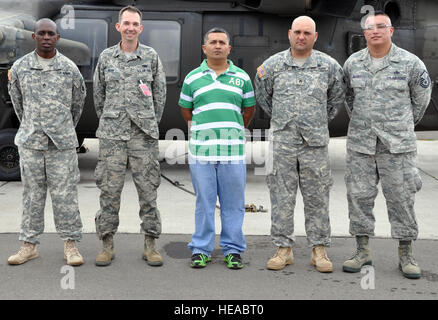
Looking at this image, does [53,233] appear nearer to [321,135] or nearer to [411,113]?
[321,135]

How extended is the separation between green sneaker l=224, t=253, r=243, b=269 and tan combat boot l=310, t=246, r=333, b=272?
577mm

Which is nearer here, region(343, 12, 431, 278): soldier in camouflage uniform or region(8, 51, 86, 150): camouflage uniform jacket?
region(343, 12, 431, 278): soldier in camouflage uniform

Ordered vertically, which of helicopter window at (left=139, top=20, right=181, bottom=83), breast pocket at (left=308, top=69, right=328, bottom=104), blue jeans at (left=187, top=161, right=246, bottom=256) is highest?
helicopter window at (left=139, top=20, right=181, bottom=83)

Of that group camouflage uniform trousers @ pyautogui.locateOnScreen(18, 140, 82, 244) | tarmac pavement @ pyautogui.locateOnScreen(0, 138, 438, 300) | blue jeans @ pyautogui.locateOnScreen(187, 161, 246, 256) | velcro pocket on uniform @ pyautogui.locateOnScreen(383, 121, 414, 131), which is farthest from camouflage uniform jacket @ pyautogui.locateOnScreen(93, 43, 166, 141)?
velcro pocket on uniform @ pyautogui.locateOnScreen(383, 121, 414, 131)

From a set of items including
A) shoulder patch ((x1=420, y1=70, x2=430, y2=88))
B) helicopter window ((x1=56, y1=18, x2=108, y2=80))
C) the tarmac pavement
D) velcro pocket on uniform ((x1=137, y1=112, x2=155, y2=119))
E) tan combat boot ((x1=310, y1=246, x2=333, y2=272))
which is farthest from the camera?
helicopter window ((x1=56, y1=18, x2=108, y2=80))

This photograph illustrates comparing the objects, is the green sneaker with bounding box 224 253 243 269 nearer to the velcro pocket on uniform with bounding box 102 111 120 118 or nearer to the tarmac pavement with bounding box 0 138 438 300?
the tarmac pavement with bounding box 0 138 438 300

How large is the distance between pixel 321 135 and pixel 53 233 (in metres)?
2.76

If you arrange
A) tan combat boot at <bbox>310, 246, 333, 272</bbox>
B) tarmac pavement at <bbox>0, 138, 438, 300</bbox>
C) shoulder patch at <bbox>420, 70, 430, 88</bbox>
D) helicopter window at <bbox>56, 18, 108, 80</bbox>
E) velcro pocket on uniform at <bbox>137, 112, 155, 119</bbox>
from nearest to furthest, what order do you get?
tarmac pavement at <bbox>0, 138, 438, 300</bbox> → shoulder patch at <bbox>420, 70, 430, 88</bbox> → tan combat boot at <bbox>310, 246, 333, 272</bbox> → velcro pocket on uniform at <bbox>137, 112, 155, 119</bbox> → helicopter window at <bbox>56, 18, 108, 80</bbox>

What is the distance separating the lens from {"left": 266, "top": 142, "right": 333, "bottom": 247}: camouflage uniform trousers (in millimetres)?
4312

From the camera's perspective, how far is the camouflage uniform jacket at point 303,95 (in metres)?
4.27

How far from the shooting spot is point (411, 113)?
4246 mm

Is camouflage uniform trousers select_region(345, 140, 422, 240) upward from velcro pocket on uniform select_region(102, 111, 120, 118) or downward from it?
downward

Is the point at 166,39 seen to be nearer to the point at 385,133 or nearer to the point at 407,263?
the point at 385,133

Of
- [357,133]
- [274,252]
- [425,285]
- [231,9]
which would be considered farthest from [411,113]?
[231,9]
